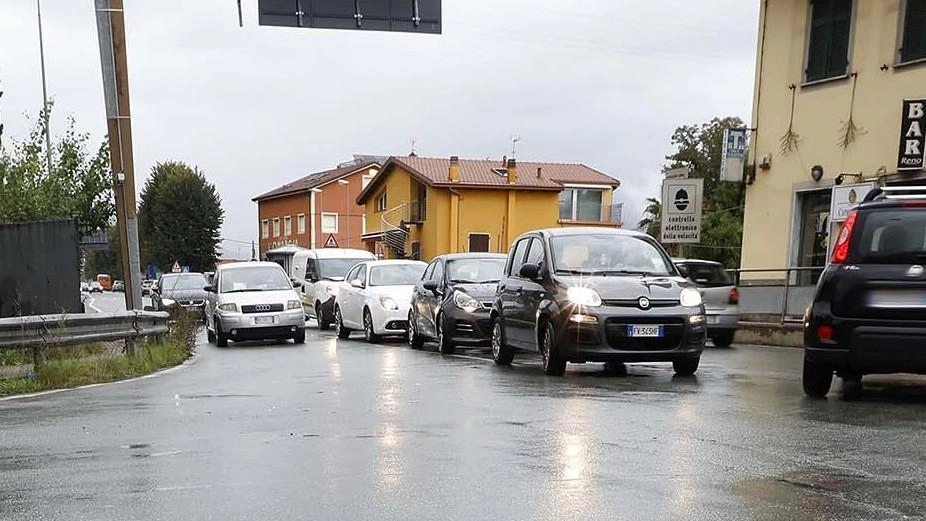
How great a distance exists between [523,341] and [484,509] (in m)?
6.67

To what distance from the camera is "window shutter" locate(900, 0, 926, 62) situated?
16906 mm

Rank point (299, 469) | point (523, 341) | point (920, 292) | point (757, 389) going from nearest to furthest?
point (299, 469) → point (920, 292) → point (757, 389) → point (523, 341)

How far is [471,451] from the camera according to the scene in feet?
19.9

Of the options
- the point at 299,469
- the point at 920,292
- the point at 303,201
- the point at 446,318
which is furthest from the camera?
the point at 303,201

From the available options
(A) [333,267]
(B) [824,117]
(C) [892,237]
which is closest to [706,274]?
(B) [824,117]

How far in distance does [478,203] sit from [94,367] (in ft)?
129

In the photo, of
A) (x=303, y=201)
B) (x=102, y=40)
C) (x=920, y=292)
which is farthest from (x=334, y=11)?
(x=303, y=201)

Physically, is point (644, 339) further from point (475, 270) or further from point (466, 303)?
point (475, 270)

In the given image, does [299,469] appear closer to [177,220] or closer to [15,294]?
[15,294]

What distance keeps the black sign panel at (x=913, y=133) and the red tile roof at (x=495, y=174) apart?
109 feet

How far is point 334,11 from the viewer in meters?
18.0

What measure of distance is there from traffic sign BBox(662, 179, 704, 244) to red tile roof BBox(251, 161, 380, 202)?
5312 centimetres

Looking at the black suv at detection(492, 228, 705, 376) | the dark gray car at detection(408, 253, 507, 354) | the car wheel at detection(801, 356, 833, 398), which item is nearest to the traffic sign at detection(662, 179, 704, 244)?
the dark gray car at detection(408, 253, 507, 354)

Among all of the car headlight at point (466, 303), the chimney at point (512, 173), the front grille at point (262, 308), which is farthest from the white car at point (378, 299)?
the chimney at point (512, 173)
